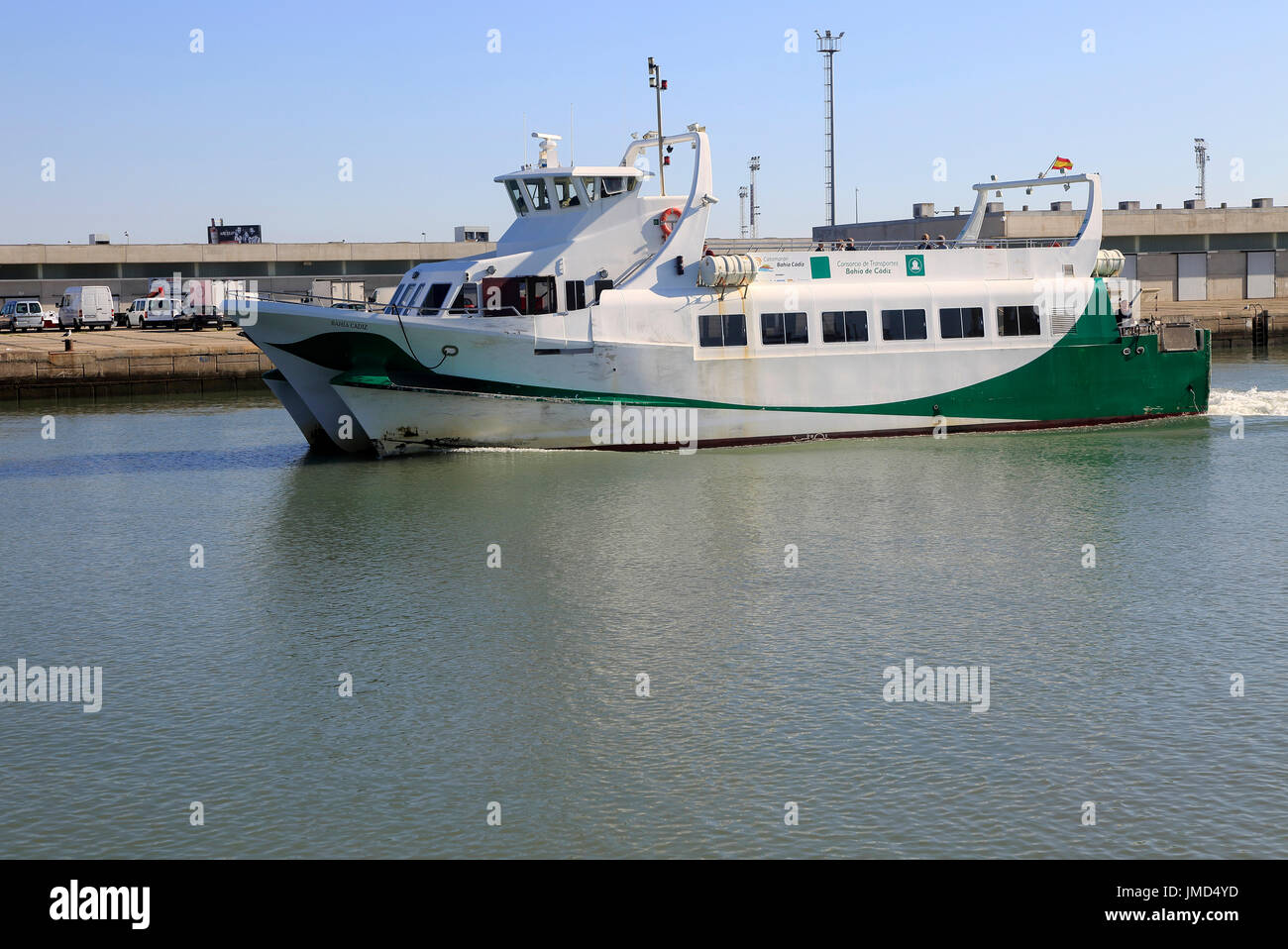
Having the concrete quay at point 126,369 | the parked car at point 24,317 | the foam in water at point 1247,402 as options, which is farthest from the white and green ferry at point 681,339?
the parked car at point 24,317

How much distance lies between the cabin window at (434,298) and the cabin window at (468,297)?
0.30m

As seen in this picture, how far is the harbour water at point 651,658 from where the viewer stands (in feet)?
37.8

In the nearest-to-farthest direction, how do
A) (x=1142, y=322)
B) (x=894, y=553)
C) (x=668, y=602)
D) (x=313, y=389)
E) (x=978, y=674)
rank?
(x=978, y=674), (x=668, y=602), (x=894, y=553), (x=313, y=389), (x=1142, y=322)

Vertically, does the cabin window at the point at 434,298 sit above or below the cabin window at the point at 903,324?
above

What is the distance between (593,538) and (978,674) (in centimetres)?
913

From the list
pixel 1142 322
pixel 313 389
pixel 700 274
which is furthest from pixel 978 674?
pixel 1142 322

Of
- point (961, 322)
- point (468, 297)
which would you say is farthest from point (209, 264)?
point (961, 322)

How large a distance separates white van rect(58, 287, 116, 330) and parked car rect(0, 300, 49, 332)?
1263mm

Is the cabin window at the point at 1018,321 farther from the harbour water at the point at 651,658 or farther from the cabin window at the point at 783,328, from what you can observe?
the harbour water at the point at 651,658

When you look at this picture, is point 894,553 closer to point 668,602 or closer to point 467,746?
point 668,602

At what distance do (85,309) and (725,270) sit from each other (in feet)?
172

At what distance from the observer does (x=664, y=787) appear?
12062 millimetres

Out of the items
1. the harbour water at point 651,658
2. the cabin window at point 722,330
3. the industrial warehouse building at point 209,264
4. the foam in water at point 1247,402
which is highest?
the industrial warehouse building at point 209,264

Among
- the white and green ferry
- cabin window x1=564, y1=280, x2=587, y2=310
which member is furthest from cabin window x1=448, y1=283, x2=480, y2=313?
cabin window x1=564, y1=280, x2=587, y2=310
